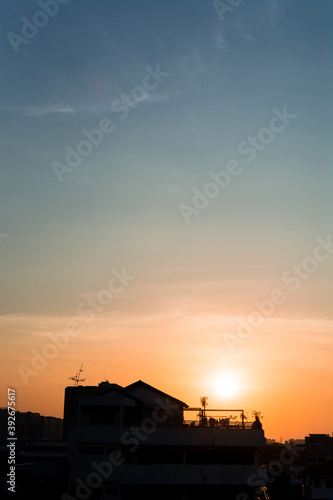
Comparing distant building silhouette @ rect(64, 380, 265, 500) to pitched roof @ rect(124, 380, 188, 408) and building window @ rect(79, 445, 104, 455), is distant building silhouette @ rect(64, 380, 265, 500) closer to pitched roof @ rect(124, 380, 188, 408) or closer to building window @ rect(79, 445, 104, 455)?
building window @ rect(79, 445, 104, 455)

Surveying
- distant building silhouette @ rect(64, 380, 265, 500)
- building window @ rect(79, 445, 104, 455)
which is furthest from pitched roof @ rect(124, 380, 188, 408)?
building window @ rect(79, 445, 104, 455)

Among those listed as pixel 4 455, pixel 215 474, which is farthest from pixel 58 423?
pixel 215 474

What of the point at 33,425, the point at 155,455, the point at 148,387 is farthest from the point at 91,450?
the point at 33,425

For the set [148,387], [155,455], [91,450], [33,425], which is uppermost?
[33,425]

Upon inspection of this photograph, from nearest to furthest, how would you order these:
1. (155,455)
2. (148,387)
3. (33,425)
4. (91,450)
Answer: (155,455)
(91,450)
(148,387)
(33,425)

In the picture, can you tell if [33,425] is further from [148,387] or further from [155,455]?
[155,455]

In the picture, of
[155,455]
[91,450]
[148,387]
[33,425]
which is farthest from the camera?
[33,425]

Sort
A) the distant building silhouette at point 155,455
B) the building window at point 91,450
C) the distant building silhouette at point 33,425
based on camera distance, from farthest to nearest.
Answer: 1. the distant building silhouette at point 33,425
2. the building window at point 91,450
3. the distant building silhouette at point 155,455

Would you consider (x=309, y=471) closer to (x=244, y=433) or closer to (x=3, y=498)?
(x=244, y=433)

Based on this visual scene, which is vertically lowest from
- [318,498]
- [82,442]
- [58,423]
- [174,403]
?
[318,498]

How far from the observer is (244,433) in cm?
4769

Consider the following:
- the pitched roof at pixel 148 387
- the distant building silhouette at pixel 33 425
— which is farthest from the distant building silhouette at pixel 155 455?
the distant building silhouette at pixel 33 425

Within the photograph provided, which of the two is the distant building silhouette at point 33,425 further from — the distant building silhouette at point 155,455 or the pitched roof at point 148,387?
the distant building silhouette at point 155,455

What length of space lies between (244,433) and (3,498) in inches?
948
